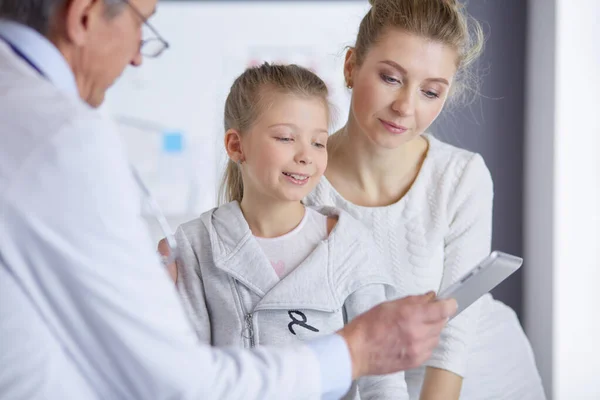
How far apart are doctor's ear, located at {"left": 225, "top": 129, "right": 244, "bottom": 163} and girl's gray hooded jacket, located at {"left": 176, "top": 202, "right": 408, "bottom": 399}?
9 cm

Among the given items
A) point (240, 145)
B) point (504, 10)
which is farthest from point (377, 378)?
point (504, 10)

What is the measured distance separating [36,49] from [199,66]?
3.61m

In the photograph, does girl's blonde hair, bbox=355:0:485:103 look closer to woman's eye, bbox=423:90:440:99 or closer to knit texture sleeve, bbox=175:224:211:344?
woman's eye, bbox=423:90:440:99

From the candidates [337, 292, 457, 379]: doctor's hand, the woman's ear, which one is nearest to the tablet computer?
[337, 292, 457, 379]: doctor's hand

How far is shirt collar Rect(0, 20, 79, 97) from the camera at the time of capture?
97cm

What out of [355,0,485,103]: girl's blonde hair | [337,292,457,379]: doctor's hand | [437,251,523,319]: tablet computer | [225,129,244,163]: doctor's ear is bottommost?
[337,292,457,379]: doctor's hand

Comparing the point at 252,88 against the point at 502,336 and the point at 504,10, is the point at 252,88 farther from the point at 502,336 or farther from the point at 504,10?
the point at 504,10

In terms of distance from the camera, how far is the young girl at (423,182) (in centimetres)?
162

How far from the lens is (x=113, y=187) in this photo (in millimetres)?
901

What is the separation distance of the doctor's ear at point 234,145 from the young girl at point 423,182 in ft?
0.93

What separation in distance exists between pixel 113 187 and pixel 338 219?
2.14 feet
